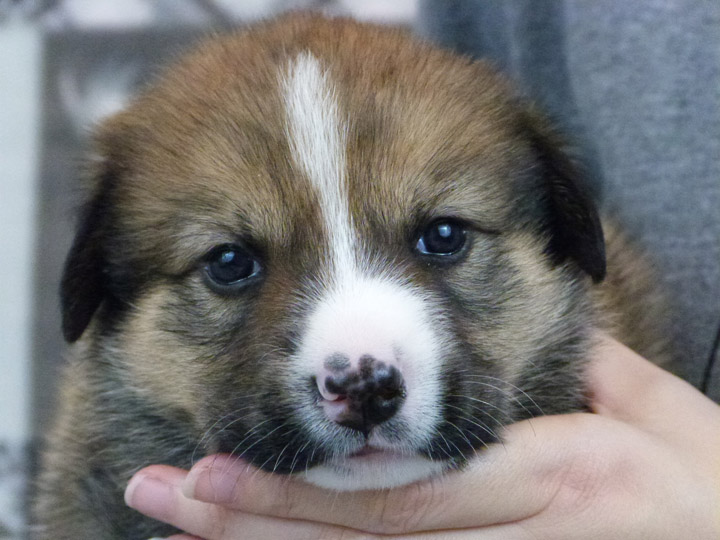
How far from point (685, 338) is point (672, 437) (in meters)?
0.59

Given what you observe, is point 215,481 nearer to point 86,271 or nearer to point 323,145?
point 86,271

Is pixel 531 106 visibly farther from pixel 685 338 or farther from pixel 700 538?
pixel 700 538

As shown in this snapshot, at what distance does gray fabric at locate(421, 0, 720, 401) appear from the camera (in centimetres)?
208

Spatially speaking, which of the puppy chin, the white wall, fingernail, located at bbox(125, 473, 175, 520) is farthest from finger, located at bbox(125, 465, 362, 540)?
the white wall

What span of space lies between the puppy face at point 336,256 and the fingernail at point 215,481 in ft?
0.15

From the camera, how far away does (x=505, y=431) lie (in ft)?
5.12

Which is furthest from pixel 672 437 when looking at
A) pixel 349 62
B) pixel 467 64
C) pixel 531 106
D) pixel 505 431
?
pixel 349 62

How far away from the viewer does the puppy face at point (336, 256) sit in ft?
4.28

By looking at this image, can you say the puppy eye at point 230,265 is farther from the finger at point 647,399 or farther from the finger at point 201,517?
the finger at point 647,399

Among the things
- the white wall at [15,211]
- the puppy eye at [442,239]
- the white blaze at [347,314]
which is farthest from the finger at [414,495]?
the white wall at [15,211]

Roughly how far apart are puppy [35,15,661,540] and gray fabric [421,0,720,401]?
0.36 m

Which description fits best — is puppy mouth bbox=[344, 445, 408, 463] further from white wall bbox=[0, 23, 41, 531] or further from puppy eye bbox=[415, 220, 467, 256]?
white wall bbox=[0, 23, 41, 531]

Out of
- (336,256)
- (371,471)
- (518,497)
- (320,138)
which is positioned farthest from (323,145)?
(518,497)

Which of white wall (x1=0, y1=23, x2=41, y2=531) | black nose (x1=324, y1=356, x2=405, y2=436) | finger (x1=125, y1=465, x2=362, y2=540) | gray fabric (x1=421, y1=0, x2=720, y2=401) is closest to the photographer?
black nose (x1=324, y1=356, x2=405, y2=436)
